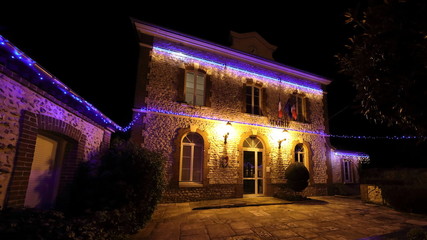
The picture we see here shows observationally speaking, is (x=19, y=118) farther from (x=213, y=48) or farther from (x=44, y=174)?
(x=213, y=48)

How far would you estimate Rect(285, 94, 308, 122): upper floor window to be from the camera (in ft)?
33.8

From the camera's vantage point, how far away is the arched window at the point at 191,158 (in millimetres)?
8062

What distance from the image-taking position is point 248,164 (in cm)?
930

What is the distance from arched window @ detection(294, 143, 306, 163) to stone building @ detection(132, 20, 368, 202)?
0.17 feet

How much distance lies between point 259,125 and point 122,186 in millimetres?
6868

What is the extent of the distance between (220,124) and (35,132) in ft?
20.9

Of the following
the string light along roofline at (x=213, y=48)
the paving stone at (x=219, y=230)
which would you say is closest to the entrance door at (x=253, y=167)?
the string light along roofline at (x=213, y=48)

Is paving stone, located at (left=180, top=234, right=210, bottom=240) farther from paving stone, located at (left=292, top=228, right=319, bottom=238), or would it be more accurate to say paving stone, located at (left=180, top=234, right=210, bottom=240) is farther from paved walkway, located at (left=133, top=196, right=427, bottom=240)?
paving stone, located at (left=292, top=228, right=319, bottom=238)

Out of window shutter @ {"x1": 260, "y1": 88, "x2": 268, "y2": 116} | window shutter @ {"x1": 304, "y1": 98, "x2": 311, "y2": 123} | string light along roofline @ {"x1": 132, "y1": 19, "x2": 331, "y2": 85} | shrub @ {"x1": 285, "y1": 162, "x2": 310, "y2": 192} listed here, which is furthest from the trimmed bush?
window shutter @ {"x1": 304, "y1": 98, "x2": 311, "y2": 123}

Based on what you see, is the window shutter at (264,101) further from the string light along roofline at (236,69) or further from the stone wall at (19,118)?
the stone wall at (19,118)

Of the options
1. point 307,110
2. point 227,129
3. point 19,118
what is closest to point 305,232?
point 227,129

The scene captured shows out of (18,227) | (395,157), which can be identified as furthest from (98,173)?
(395,157)

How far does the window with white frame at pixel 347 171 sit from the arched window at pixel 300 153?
9.99 ft

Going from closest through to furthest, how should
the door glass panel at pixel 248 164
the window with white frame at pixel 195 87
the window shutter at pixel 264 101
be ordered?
the window with white frame at pixel 195 87 < the door glass panel at pixel 248 164 < the window shutter at pixel 264 101
